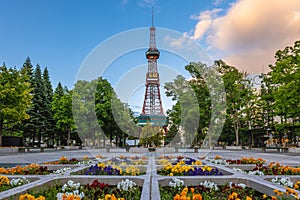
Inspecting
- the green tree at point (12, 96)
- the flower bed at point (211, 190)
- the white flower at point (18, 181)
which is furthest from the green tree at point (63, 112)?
the flower bed at point (211, 190)

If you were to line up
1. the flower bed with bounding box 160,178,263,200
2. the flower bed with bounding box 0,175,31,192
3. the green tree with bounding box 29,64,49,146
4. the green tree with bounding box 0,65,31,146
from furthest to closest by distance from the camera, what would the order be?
the green tree with bounding box 29,64,49,146, the green tree with bounding box 0,65,31,146, the flower bed with bounding box 0,175,31,192, the flower bed with bounding box 160,178,263,200

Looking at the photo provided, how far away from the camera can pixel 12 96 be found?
23.5m

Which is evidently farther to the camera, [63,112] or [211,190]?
[63,112]

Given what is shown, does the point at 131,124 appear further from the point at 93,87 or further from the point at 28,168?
the point at 28,168

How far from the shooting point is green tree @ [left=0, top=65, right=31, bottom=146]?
75.5 feet

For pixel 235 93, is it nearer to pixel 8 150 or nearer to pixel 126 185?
pixel 8 150

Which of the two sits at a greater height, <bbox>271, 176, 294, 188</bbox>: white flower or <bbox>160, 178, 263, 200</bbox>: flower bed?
<bbox>271, 176, 294, 188</bbox>: white flower

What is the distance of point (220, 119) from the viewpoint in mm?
31109

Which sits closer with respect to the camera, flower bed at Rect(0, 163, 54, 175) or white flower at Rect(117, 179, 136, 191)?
white flower at Rect(117, 179, 136, 191)

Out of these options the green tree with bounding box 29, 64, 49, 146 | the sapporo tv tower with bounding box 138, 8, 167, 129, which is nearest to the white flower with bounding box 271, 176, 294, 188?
the green tree with bounding box 29, 64, 49, 146

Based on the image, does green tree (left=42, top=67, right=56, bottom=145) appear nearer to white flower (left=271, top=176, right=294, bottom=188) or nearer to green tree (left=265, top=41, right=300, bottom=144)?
green tree (left=265, top=41, right=300, bottom=144)

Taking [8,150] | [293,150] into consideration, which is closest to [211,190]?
[293,150]

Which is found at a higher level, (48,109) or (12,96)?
(12,96)

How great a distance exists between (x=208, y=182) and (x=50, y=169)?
522 cm
